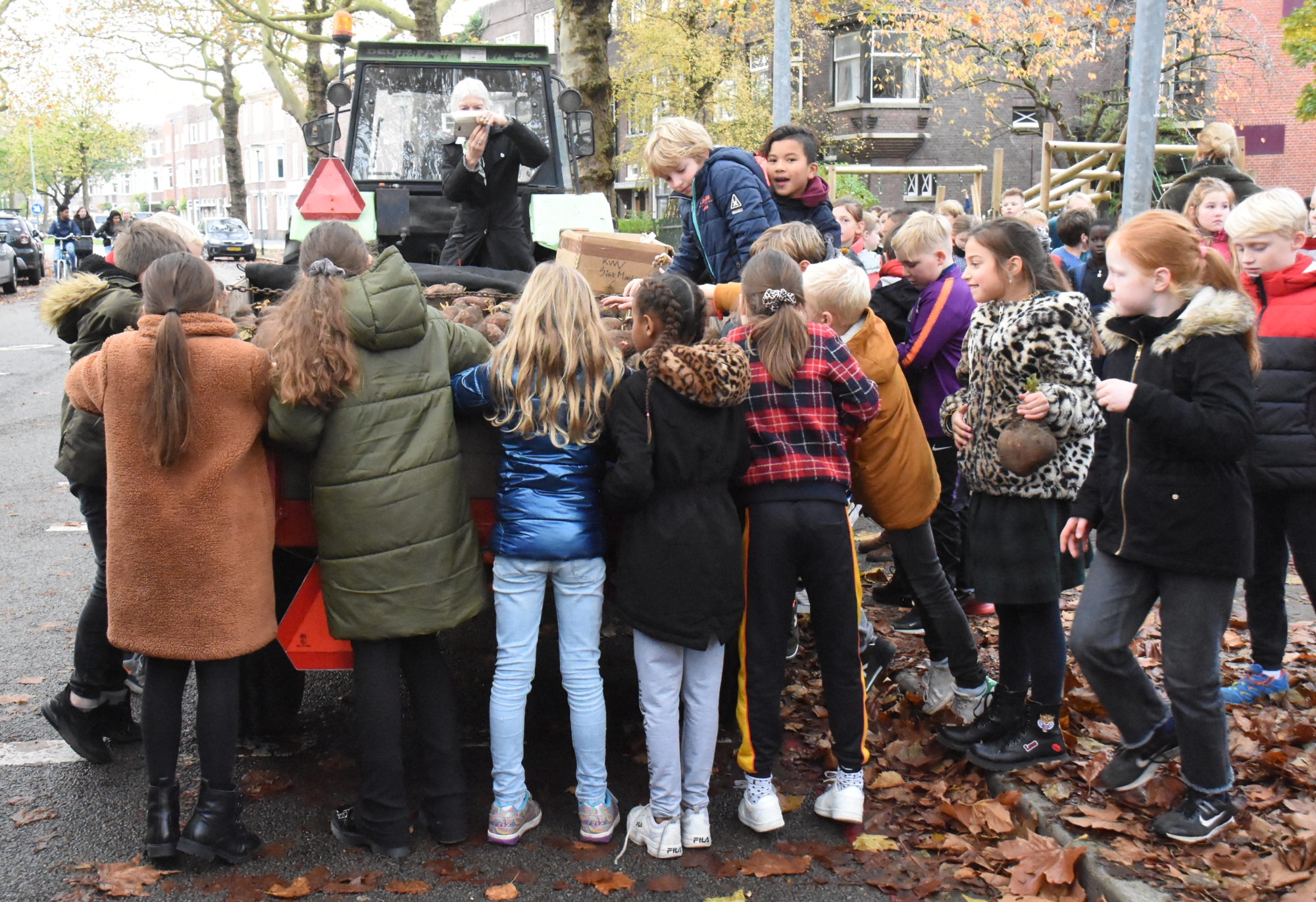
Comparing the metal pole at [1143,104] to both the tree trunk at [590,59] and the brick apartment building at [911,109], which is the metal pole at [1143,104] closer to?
the tree trunk at [590,59]

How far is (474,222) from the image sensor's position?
6723mm

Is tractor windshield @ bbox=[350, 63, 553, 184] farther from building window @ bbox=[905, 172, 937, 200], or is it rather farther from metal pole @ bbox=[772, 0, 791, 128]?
building window @ bbox=[905, 172, 937, 200]

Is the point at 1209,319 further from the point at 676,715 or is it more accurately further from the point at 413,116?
the point at 413,116

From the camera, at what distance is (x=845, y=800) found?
372cm

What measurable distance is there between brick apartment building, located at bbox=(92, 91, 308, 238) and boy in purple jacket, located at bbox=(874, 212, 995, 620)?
57.7 meters

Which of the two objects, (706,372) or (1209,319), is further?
(706,372)

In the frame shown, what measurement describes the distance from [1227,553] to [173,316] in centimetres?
318

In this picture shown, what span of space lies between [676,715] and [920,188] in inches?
1276

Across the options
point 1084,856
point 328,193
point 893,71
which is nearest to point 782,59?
point 328,193

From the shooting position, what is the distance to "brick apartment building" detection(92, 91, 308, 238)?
77.8 meters

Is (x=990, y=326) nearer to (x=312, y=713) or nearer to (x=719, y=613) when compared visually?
(x=719, y=613)

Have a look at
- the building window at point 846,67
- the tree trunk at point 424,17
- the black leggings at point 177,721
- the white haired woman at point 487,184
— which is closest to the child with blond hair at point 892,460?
the black leggings at point 177,721

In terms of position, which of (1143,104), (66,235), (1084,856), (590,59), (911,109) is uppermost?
(911,109)

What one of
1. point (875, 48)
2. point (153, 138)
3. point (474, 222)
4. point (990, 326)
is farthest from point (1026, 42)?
point (153, 138)
